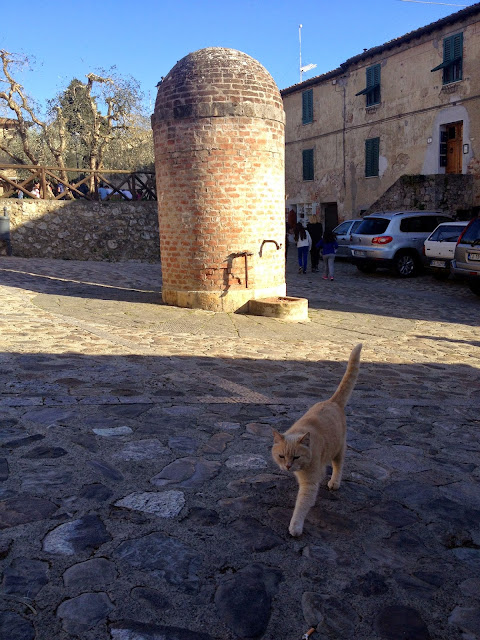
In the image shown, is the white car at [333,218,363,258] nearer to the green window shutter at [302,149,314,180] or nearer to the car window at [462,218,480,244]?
the car window at [462,218,480,244]

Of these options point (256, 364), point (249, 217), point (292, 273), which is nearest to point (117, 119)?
point (292, 273)

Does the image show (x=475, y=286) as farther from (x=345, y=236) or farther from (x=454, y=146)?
(x=454, y=146)

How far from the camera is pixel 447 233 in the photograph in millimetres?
16078

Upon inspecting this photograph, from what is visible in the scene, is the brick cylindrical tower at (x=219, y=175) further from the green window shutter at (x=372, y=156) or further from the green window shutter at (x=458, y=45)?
the green window shutter at (x=372, y=156)

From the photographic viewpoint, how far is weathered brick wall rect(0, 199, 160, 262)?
17.9 meters

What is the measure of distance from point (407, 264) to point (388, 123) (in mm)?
11182

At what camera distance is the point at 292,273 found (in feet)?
57.8

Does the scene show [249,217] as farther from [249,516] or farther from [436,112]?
[436,112]

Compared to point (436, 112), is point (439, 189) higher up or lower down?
lower down

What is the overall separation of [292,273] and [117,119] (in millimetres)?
13608

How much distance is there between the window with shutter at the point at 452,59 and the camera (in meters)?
22.2

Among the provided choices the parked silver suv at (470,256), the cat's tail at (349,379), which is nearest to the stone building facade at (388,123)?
the parked silver suv at (470,256)

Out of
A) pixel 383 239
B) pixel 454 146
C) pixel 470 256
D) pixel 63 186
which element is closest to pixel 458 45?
pixel 454 146

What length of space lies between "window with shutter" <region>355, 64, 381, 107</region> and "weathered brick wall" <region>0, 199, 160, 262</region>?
12.7m
